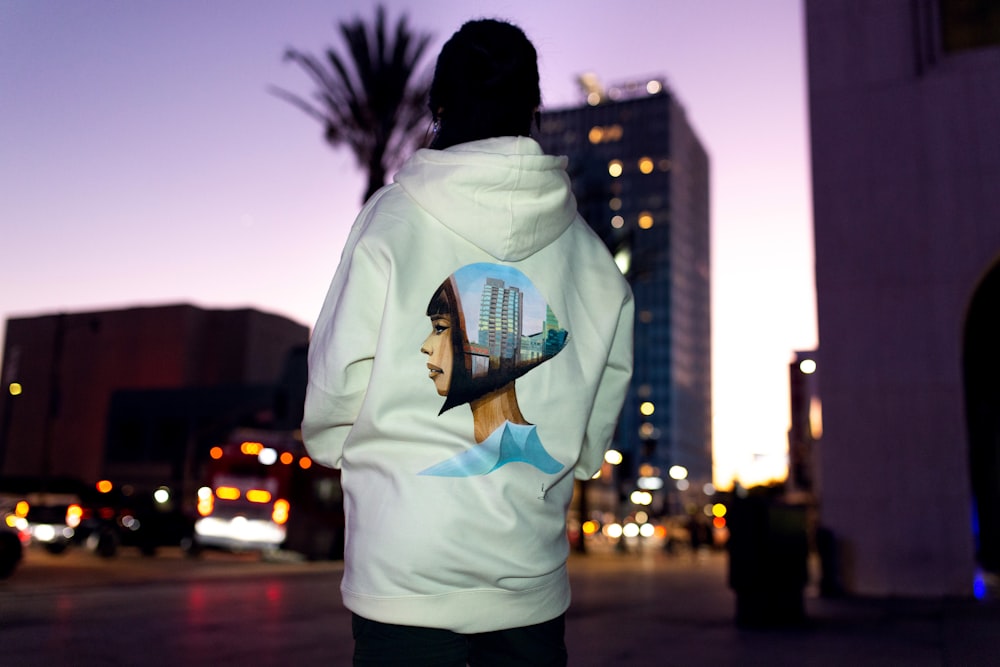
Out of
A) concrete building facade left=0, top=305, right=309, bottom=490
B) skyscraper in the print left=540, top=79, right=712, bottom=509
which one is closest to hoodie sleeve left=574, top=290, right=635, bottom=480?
concrete building facade left=0, top=305, right=309, bottom=490

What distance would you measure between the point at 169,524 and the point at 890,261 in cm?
1871

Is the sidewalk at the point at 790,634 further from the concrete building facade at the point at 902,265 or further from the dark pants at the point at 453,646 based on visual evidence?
the dark pants at the point at 453,646

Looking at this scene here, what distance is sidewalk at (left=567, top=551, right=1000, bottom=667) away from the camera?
278 inches

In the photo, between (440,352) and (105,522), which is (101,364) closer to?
(105,522)

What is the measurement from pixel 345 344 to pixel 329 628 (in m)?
7.14

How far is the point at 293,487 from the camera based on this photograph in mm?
21281

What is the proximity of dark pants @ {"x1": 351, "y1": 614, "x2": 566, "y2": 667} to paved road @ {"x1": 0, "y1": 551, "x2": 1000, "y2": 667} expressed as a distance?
487 centimetres

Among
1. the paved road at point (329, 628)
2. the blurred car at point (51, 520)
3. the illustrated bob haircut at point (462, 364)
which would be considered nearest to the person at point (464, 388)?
the illustrated bob haircut at point (462, 364)

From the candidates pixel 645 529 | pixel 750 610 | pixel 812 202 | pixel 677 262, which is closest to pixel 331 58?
pixel 812 202

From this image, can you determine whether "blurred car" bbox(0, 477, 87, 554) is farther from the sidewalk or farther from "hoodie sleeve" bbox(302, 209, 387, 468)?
"hoodie sleeve" bbox(302, 209, 387, 468)

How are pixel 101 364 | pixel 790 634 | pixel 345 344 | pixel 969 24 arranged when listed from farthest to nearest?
pixel 101 364
pixel 969 24
pixel 790 634
pixel 345 344

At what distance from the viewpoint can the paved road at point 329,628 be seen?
6781 mm

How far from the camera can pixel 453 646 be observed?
169 centimetres

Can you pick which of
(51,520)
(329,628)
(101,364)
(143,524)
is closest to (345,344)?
(329,628)
